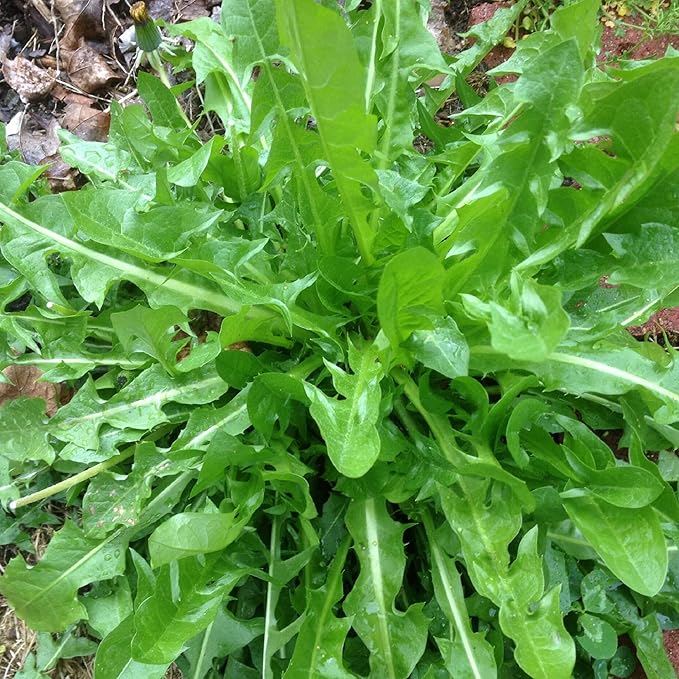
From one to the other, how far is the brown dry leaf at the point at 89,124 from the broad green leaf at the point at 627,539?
4.99 feet

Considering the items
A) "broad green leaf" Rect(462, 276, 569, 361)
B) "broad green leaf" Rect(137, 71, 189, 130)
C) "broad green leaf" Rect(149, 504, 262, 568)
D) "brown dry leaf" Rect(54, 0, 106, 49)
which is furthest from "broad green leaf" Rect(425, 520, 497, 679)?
"brown dry leaf" Rect(54, 0, 106, 49)

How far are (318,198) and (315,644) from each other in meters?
0.76

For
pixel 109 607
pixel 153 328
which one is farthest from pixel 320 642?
pixel 153 328

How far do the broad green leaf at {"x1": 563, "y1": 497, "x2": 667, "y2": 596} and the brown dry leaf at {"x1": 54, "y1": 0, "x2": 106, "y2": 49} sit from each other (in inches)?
70.7

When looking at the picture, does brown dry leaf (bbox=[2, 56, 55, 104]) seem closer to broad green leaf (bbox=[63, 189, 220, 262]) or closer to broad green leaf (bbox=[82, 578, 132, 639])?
broad green leaf (bbox=[63, 189, 220, 262])

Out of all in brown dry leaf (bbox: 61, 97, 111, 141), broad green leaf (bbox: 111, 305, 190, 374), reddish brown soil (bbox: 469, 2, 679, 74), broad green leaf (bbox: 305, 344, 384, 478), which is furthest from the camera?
brown dry leaf (bbox: 61, 97, 111, 141)

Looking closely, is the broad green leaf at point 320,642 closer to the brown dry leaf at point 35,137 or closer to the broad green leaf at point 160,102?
the broad green leaf at point 160,102

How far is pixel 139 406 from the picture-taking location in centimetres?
→ 133

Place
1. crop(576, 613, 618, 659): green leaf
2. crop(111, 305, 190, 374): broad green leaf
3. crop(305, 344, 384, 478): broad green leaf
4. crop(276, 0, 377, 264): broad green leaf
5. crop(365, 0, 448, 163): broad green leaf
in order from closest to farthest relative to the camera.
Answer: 1. crop(276, 0, 377, 264): broad green leaf
2. crop(305, 344, 384, 478): broad green leaf
3. crop(111, 305, 190, 374): broad green leaf
4. crop(576, 613, 618, 659): green leaf
5. crop(365, 0, 448, 163): broad green leaf

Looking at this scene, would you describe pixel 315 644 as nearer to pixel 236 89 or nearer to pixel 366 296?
pixel 366 296

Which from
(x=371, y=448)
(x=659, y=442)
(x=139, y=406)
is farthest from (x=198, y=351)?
(x=659, y=442)

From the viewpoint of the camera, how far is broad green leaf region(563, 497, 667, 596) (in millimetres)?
1040

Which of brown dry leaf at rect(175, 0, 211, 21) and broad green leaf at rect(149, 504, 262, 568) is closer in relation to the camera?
broad green leaf at rect(149, 504, 262, 568)

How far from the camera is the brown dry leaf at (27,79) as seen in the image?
1.92 metres
